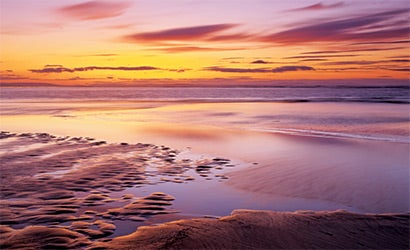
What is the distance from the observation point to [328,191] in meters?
7.62

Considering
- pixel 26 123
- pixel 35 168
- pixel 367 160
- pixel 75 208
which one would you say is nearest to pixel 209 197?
pixel 75 208

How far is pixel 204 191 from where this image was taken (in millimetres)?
7625

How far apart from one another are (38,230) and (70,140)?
911 centimetres

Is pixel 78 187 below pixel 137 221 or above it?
above

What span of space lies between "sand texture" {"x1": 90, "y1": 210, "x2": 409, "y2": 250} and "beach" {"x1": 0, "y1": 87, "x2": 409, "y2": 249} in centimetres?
2

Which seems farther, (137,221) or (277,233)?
(137,221)

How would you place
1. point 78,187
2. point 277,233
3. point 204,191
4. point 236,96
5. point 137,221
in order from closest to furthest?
point 277,233, point 137,221, point 204,191, point 78,187, point 236,96

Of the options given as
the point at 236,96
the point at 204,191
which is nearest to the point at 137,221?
the point at 204,191

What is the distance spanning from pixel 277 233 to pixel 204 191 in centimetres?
251

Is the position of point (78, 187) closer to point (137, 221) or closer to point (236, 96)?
point (137, 221)

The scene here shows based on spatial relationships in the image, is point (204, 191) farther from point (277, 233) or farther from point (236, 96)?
point (236, 96)

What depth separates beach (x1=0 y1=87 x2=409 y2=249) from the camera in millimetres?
5270

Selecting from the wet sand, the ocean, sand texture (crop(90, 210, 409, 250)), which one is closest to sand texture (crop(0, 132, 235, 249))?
the wet sand

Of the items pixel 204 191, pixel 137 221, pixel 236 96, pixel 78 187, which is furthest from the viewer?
pixel 236 96
